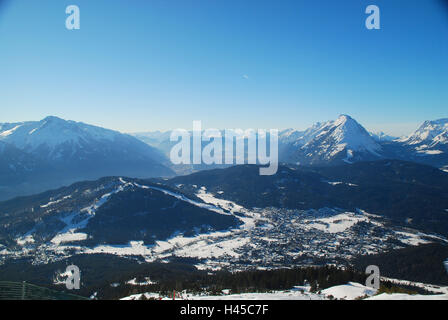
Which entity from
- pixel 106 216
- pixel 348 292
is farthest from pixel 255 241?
pixel 348 292

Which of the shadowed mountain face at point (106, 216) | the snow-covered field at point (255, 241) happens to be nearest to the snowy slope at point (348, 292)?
the snow-covered field at point (255, 241)

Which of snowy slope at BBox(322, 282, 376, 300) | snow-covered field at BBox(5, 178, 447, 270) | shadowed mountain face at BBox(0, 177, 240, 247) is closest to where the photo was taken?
snowy slope at BBox(322, 282, 376, 300)

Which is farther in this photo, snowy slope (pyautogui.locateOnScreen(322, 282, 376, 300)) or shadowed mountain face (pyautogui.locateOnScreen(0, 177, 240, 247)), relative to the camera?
shadowed mountain face (pyautogui.locateOnScreen(0, 177, 240, 247))

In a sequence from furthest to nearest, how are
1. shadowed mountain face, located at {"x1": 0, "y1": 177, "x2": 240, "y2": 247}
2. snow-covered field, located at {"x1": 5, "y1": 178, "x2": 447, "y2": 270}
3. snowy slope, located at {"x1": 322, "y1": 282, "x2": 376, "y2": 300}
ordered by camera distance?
shadowed mountain face, located at {"x1": 0, "y1": 177, "x2": 240, "y2": 247}, snow-covered field, located at {"x1": 5, "y1": 178, "x2": 447, "y2": 270}, snowy slope, located at {"x1": 322, "y1": 282, "x2": 376, "y2": 300}

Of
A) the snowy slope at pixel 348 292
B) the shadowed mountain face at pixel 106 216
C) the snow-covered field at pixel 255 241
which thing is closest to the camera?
the snowy slope at pixel 348 292

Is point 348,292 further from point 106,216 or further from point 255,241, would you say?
point 106,216

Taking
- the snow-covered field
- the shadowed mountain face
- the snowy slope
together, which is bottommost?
the snow-covered field

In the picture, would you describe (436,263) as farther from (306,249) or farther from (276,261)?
(276,261)

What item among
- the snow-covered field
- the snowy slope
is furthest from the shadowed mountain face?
the snowy slope

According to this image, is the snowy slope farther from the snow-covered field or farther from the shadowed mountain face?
the shadowed mountain face

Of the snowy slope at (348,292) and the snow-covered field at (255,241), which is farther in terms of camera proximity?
the snow-covered field at (255,241)

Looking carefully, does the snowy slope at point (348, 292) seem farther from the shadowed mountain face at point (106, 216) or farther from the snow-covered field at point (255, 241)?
the shadowed mountain face at point (106, 216)
